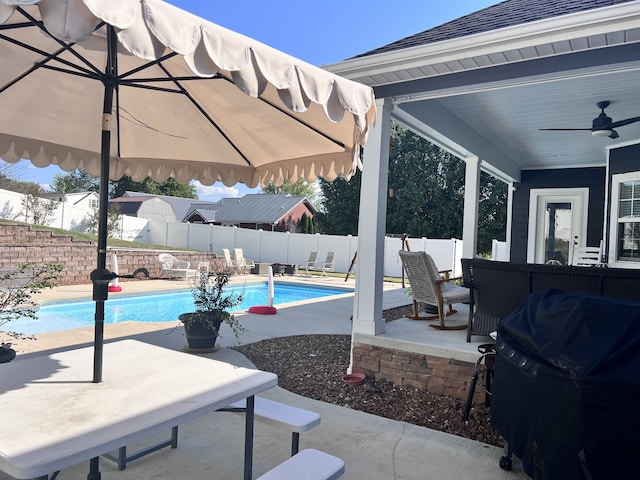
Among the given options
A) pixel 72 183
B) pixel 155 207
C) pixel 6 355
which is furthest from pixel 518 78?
pixel 72 183

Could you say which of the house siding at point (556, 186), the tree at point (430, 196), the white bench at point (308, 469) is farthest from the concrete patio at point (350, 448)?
the tree at point (430, 196)

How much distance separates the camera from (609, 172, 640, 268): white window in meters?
7.36

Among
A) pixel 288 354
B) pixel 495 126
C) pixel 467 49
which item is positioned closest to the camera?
pixel 467 49

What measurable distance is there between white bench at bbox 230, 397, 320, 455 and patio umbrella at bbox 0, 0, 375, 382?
93 centimetres

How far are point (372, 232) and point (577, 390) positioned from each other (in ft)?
9.48

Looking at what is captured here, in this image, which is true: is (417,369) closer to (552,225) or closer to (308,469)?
(308,469)

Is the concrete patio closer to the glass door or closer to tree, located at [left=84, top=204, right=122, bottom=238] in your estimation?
the glass door

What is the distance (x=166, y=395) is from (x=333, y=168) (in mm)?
1904

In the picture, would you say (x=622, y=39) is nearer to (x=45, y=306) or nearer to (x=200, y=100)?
(x=200, y=100)

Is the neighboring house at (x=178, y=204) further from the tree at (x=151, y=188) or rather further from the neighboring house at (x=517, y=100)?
the neighboring house at (x=517, y=100)

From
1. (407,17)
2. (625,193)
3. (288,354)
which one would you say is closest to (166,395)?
(288,354)

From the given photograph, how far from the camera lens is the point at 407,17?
17922 mm

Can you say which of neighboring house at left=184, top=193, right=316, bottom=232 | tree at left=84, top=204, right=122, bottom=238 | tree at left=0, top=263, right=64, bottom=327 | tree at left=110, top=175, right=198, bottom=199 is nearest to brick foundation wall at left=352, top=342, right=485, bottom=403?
tree at left=0, top=263, right=64, bottom=327

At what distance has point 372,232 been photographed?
471 cm
